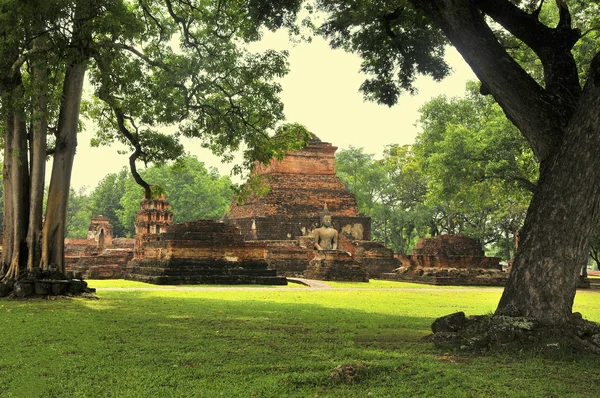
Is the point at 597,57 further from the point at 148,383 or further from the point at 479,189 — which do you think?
the point at 479,189

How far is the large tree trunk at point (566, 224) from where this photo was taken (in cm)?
610

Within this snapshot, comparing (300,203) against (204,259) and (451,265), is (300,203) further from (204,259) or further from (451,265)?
(204,259)

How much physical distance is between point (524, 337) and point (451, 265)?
20.2 metres

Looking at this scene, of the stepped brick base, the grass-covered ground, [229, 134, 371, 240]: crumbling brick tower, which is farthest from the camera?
[229, 134, 371, 240]: crumbling brick tower

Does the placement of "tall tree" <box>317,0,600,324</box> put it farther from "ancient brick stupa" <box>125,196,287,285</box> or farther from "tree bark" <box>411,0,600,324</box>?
"ancient brick stupa" <box>125,196,287,285</box>

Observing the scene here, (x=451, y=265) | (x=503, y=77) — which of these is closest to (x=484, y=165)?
(x=451, y=265)

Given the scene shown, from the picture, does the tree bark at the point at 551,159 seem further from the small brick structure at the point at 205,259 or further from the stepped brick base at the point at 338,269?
the stepped brick base at the point at 338,269

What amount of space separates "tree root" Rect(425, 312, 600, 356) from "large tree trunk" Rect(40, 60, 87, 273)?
911 cm

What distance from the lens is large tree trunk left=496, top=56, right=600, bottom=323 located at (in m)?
6.10

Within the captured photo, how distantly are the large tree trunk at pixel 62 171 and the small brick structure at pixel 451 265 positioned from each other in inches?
595

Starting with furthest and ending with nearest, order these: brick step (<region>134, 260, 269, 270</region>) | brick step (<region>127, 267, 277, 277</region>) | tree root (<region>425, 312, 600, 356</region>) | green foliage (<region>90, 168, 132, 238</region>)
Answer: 1. green foliage (<region>90, 168, 132, 238</region>)
2. brick step (<region>134, 260, 269, 270</region>)
3. brick step (<region>127, 267, 277, 277</region>)
4. tree root (<region>425, 312, 600, 356</region>)

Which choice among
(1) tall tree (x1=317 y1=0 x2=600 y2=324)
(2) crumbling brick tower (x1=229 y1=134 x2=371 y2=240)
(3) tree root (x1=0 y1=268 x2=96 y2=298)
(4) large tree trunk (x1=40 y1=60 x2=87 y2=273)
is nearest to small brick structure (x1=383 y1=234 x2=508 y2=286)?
(2) crumbling brick tower (x1=229 y1=134 x2=371 y2=240)

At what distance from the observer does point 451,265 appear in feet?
84.2

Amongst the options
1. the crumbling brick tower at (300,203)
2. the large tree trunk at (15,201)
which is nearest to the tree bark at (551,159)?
the large tree trunk at (15,201)
